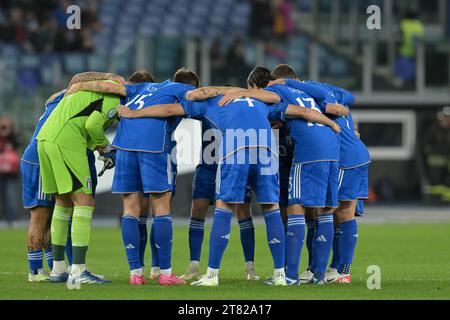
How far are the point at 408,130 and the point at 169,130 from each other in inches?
829

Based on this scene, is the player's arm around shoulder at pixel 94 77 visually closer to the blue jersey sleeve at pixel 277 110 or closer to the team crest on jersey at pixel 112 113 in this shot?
the team crest on jersey at pixel 112 113

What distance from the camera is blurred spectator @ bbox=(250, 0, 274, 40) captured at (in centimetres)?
2989

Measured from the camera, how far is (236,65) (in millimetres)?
28516

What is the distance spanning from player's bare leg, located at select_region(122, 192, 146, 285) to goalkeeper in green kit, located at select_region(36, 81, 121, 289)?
1.26 ft

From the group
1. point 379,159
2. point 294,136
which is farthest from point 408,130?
point 294,136

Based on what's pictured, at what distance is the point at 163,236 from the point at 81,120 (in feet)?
4.82

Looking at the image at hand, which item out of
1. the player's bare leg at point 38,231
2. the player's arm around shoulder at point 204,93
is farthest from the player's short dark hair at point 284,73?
the player's bare leg at point 38,231

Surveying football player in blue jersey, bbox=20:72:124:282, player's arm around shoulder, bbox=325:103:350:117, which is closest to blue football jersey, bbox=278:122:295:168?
player's arm around shoulder, bbox=325:103:350:117

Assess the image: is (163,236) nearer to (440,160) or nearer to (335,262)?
(335,262)

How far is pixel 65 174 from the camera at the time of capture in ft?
37.7

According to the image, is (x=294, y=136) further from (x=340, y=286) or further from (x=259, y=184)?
(x=340, y=286)

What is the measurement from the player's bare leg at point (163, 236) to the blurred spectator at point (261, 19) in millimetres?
18714

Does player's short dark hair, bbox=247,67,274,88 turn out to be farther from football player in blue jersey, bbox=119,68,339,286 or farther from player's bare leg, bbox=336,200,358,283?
player's bare leg, bbox=336,200,358,283

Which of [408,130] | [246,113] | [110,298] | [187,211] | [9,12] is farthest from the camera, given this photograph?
[408,130]
